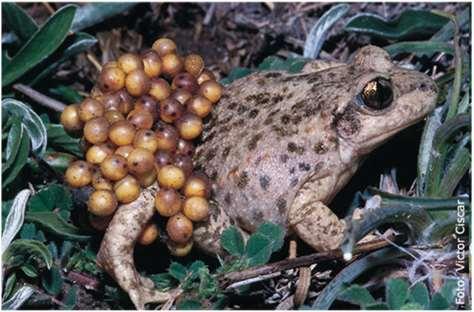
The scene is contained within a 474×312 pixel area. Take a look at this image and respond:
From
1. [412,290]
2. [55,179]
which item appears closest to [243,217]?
[412,290]

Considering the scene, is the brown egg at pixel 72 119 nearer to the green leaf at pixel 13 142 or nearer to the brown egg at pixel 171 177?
the green leaf at pixel 13 142

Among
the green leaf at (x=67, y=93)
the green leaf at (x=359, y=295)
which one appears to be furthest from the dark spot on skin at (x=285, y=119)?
the green leaf at (x=67, y=93)

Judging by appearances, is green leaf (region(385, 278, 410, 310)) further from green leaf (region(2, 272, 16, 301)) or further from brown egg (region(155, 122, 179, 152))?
Result: green leaf (region(2, 272, 16, 301))

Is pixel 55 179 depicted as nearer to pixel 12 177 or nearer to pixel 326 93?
pixel 12 177

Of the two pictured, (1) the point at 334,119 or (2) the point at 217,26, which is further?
(2) the point at 217,26

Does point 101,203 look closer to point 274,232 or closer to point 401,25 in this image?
point 274,232

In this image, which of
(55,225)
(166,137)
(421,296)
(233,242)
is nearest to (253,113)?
(166,137)

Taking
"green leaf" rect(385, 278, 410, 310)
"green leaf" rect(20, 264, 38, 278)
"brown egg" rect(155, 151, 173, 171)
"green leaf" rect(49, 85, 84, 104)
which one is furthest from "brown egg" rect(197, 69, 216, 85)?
"green leaf" rect(385, 278, 410, 310)
